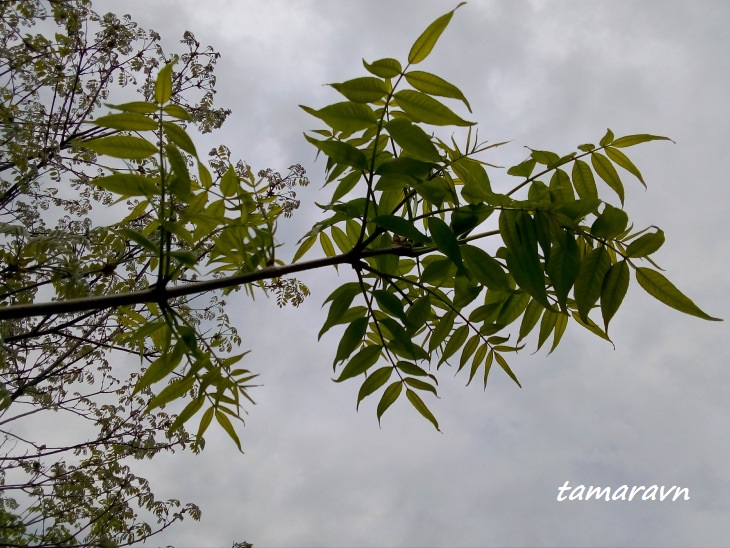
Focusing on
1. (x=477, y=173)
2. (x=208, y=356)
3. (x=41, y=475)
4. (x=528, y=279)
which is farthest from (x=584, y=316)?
(x=41, y=475)

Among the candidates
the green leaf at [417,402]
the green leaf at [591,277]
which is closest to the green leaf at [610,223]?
the green leaf at [591,277]

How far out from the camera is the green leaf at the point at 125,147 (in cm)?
105

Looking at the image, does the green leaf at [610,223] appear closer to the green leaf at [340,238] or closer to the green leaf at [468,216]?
the green leaf at [468,216]

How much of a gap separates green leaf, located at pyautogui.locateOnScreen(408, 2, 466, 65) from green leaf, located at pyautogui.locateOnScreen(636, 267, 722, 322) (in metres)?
0.66

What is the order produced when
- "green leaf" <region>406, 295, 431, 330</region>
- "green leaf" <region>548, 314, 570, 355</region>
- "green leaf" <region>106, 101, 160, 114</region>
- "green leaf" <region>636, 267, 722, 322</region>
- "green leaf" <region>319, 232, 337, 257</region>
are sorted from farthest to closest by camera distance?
"green leaf" <region>319, 232, 337, 257</region> < "green leaf" <region>548, 314, 570, 355</region> < "green leaf" <region>406, 295, 431, 330</region> < "green leaf" <region>636, 267, 722, 322</region> < "green leaf" <region>106, 101, 160, 114</region>

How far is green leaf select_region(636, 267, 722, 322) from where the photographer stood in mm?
1121

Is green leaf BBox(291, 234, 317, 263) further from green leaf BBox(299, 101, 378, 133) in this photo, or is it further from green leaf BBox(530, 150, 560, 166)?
green leaf BBox(530, 150, 560, 166)

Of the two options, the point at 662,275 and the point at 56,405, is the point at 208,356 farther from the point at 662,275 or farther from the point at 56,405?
the point at 56,405

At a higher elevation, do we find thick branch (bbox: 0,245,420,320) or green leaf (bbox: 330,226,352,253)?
green leaf (bbox: 330,226,352,253)

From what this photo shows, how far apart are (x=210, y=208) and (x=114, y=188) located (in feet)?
1.34

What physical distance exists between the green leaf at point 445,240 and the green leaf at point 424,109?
229 millimetres

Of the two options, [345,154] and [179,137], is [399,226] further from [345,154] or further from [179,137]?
[179,137]

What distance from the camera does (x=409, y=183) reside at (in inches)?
43.1

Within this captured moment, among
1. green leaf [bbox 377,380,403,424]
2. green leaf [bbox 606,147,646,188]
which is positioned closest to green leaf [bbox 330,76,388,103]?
green leaf [bbox 606,147,646,188]
